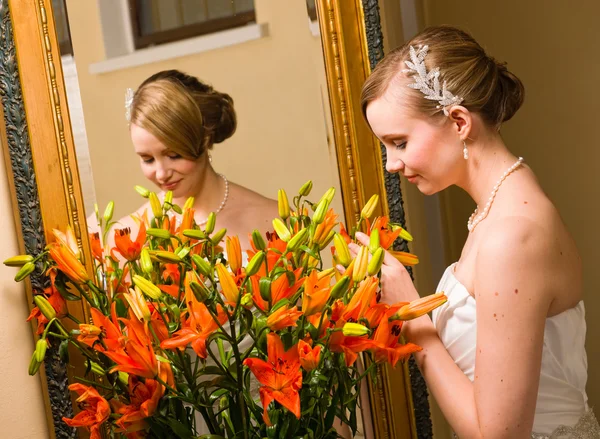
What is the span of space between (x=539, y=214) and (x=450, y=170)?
17 cm

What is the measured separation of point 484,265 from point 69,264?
610mm

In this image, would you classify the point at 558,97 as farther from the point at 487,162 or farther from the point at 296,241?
the point at 296,241

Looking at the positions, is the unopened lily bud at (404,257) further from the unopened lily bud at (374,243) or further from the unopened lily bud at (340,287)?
A: the unopened lily bud at (340,287)

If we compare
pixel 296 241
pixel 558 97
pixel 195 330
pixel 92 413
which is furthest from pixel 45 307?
pixel 558 97

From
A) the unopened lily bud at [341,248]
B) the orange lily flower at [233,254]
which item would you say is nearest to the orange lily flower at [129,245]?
the orange lily flower at [233,254]

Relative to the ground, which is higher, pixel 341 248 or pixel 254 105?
pixel 254 105

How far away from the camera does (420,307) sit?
1.09 meters

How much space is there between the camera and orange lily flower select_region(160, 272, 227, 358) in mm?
985

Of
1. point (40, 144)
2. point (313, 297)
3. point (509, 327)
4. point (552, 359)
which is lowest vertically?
point (552, 359)

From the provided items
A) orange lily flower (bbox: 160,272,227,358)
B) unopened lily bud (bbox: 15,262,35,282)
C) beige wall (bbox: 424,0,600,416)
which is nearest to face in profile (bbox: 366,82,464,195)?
orange lily flower (bbox: 160,272,227,358)

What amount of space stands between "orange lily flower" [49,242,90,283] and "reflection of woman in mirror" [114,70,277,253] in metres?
0.18

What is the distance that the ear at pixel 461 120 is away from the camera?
1210mm

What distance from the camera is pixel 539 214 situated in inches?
45.1

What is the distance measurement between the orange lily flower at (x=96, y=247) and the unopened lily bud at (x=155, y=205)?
0.11 metres
